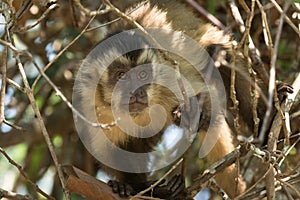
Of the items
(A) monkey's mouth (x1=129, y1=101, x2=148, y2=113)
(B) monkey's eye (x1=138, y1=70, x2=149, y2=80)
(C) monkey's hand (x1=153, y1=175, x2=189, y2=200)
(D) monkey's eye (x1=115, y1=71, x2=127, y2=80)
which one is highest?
(D) monkey's eye (x1=115, y1=71, x2=127, y2=80)

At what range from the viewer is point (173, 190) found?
2564 mm

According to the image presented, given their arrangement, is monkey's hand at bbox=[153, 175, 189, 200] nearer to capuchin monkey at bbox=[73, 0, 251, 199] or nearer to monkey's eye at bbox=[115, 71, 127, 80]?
capuchin monkey at bbox=[73, 0, 251, 199]

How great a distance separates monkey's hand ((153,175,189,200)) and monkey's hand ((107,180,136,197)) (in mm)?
105

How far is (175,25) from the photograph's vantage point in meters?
2.89

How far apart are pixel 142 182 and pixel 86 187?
2.23 feet

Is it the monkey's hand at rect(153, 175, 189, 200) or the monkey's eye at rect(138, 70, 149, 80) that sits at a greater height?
the monkey's eye at rect(138, 70, 149, 80)

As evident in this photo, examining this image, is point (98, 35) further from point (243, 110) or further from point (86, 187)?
point (86, 187)

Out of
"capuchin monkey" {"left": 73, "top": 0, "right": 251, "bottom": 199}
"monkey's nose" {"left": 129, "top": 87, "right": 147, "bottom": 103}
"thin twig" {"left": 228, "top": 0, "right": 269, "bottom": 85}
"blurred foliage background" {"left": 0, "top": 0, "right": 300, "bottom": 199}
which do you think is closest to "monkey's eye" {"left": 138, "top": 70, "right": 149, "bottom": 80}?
"capuchin monkey" {"left": 73, "top": 0, "right": 251, "bottom": 199}

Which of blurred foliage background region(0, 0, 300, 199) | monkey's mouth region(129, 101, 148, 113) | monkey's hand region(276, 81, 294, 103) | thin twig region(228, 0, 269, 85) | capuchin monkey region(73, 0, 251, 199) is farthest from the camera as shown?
blurred foliage background region(0, 0, 300, 199)

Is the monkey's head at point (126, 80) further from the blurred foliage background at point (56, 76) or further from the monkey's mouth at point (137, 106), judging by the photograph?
the blurred foliage background at point (56, 76)

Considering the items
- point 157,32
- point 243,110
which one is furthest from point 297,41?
point 157,32

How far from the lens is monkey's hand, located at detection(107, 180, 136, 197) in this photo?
8.39 ft

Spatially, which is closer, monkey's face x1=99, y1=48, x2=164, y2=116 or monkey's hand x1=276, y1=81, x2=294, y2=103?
monkey's hand x1=276, y1=81, x2=294, y2=103

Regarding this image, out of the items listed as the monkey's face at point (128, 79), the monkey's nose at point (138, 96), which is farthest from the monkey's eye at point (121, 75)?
the monkey's nose at point (138, 96)
